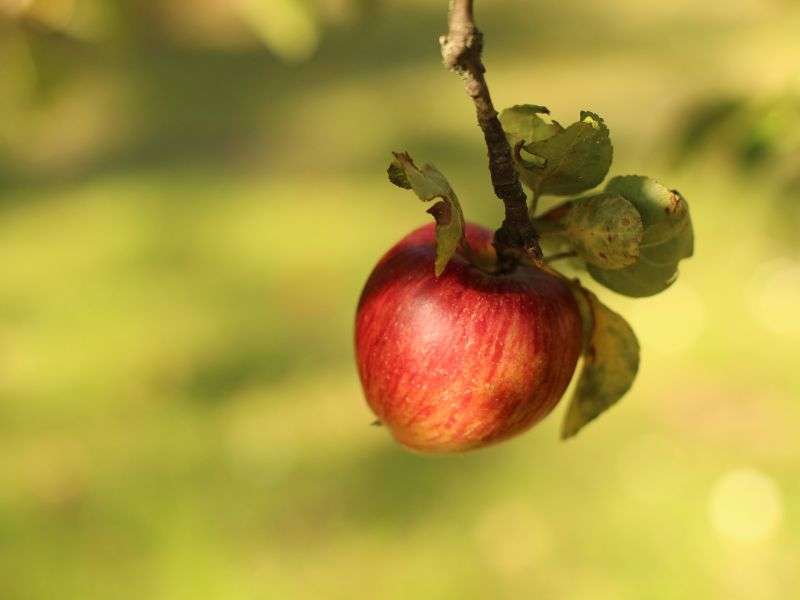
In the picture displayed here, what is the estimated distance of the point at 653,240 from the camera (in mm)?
591

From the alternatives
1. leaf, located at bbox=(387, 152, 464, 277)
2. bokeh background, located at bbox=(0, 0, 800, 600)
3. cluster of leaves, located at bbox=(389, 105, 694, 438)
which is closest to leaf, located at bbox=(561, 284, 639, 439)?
cluster of leaves, located at bbox=(389, 105, 694, 438)

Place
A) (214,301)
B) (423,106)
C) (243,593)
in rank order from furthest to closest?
(423,106)
(214,301)
(243,593)

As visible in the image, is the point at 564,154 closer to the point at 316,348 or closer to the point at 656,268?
the point at 656,268

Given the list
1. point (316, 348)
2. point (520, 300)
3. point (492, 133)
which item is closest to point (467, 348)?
point (520, 300)

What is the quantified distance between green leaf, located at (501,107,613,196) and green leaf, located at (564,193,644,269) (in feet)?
0.05

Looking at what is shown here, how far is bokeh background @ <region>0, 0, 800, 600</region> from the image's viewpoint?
218 cm

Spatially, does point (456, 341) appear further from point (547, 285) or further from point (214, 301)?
point (214, 301)

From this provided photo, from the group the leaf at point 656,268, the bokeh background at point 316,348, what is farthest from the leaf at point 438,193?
the bokeh background at point 316,348

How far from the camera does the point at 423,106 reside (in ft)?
Result: 13.4

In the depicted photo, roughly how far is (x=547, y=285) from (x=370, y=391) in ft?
0.39

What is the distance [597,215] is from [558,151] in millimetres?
37

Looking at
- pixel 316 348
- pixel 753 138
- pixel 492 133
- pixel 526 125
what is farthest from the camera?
pixel 316 348

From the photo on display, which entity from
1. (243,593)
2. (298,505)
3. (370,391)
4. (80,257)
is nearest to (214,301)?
(80,257)

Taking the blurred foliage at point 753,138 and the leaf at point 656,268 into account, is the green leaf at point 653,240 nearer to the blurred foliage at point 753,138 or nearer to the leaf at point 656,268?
the leaf at point 656,268
